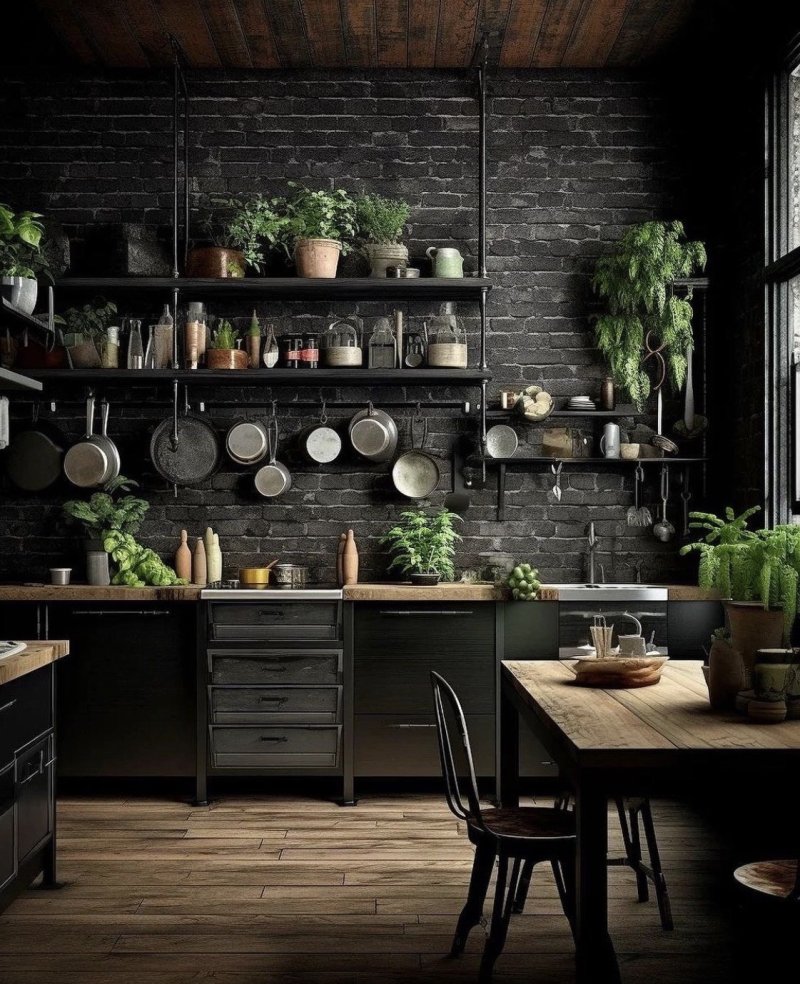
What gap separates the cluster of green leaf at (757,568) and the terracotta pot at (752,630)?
0.03m

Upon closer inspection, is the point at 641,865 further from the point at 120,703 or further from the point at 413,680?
the point at 120,703

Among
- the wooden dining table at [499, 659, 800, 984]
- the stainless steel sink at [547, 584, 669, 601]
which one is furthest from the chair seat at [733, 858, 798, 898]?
the stainless steel sink at [547, 584, 669, 601]

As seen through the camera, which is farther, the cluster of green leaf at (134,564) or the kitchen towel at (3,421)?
the cluster of green leaf at (134,564)

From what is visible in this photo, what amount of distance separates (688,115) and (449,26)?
4.45 feet

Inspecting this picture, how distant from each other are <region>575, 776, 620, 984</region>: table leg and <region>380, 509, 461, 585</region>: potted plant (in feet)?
9.16

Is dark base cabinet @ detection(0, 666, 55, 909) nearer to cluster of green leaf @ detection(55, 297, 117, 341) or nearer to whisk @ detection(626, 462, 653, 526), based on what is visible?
cluster of green leaf @ detection(55, 297, 117, 341)

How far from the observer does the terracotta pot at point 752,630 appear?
8.27 feet

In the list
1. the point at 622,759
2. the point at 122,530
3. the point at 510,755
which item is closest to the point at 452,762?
the point at 510,755

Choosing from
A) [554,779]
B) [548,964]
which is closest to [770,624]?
[548,964]

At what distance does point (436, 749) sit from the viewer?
461 cm

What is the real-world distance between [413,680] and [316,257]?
6.73 feet

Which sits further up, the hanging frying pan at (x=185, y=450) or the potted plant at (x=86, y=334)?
the potted plant at (x=86, y=334)

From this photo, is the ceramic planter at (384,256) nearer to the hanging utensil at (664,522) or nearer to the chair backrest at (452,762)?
the hanging utensil at (664,522)

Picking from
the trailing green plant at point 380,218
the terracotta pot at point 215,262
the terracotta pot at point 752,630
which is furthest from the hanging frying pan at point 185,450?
the terracotta pot at point 752,630
